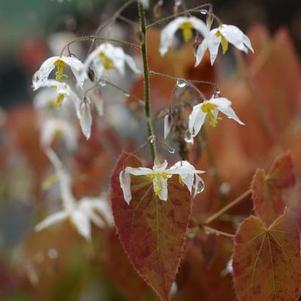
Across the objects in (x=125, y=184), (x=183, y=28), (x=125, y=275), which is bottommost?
(x=125, y=275)

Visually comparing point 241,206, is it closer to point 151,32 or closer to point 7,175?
point 151,32

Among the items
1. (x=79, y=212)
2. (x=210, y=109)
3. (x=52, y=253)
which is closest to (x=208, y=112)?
(x=210, y=109)

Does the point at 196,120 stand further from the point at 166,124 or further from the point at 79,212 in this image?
the point at 79,212

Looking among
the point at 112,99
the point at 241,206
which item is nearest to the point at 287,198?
the point at 241,206

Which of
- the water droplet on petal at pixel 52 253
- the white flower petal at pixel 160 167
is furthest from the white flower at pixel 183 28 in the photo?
the water droplet on petal at pixel 52 253

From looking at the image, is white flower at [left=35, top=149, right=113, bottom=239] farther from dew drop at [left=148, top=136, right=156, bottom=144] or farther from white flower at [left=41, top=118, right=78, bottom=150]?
dew drop at [left=148, top=136, right=156, bottom=144]

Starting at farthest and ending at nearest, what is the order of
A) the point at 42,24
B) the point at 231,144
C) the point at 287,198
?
the point at 42,24, the point at 231,144, the point at 287,198

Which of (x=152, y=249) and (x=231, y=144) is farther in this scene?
(x=231, y=144)
